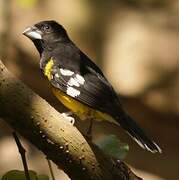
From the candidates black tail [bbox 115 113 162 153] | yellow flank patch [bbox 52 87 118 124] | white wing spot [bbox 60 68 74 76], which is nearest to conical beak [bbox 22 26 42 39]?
white wing spot [bbox 60 68 74 76]

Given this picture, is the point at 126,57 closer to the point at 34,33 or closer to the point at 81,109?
the point at 34,33

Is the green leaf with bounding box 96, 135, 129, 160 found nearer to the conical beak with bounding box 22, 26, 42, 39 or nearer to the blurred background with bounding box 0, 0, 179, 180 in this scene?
the conical beak with bounding box 22, 26, 42, 39

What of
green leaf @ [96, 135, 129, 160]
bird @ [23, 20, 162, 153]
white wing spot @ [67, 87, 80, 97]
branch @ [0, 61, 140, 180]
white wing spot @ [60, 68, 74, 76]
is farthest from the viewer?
white wing spot @ [60, 68, 74, 76]

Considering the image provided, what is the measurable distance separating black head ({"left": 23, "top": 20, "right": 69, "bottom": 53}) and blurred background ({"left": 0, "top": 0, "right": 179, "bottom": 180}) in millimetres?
2477

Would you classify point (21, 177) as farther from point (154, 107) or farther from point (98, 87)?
point (154, 107)

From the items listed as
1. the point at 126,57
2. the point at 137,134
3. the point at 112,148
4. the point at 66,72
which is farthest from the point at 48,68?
the point at 126,57

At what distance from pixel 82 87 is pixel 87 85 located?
25 millimetres

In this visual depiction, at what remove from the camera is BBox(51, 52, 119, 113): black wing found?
2.62 m

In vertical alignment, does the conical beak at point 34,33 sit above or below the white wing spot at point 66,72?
above

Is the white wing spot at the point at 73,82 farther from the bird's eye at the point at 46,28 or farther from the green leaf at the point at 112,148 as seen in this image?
the green leaf at the point at 112,148

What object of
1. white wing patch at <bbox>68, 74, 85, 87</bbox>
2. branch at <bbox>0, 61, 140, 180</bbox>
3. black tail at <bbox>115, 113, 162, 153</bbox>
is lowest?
black tail at <bbox>115, 113, 162, 153</bbox>

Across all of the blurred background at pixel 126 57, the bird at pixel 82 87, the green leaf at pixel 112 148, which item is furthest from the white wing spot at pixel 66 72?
the blurred background at pixel 126 57

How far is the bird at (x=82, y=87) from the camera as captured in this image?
258cm

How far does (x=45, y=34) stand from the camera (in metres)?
3.23
